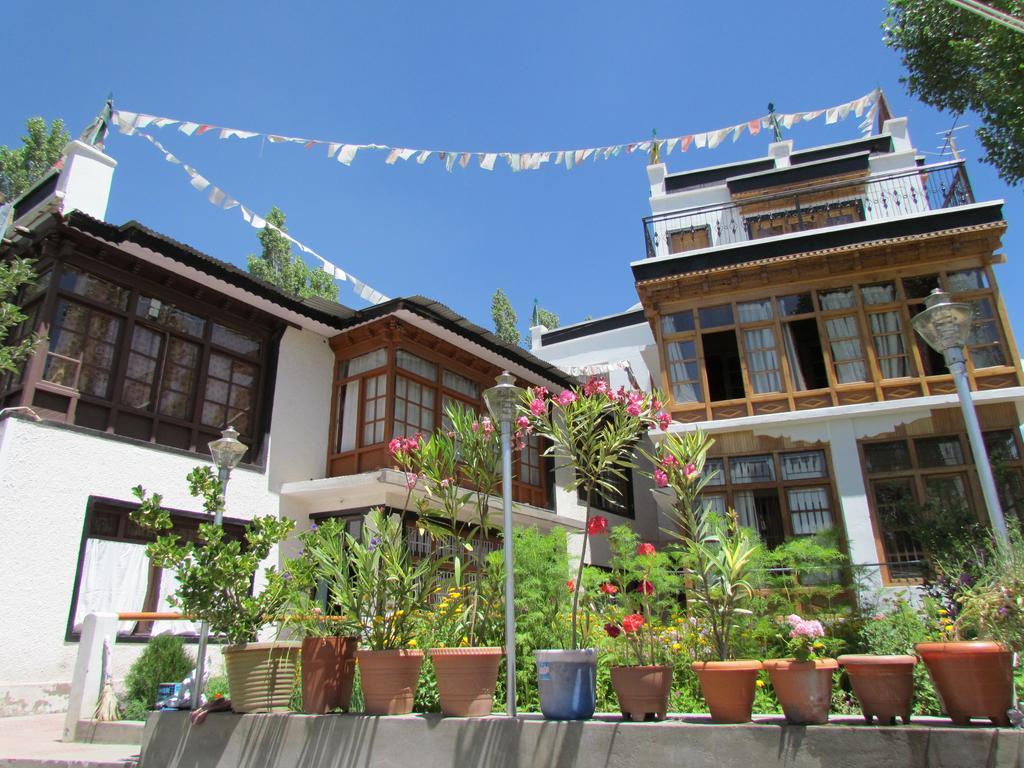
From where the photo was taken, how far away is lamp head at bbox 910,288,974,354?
18.8ft

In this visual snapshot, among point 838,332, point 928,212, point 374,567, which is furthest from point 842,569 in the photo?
point 374,567

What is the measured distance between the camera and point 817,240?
13.5 metres

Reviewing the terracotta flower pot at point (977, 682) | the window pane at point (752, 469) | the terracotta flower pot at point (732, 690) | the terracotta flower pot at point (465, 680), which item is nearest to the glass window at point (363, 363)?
the window pane at point (752, 469)

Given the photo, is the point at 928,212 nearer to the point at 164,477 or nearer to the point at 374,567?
the point at 374,567

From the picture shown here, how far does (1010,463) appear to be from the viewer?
11.4 m

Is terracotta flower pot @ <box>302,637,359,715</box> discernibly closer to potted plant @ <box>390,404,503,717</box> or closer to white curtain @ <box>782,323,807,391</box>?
potted plant @ <box>390,404,503,717</box>

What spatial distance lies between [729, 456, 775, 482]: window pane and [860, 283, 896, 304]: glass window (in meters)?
3.65

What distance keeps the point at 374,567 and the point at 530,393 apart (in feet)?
6.39

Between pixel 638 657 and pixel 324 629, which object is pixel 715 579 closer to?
pixel 638 657

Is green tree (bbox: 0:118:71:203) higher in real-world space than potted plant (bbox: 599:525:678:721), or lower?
higher

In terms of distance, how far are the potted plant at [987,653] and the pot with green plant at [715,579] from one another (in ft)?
3.27

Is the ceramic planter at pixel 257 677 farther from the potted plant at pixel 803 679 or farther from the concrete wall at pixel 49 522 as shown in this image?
the concrete wall at pixel 49 522

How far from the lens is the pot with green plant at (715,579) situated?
13.7ft

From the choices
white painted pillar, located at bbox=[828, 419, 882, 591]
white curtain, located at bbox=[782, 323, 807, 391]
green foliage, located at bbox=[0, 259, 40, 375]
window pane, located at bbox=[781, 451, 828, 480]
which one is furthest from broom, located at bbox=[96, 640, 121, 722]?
white curtain, located at bbox=[782, 323, 807, 391]
